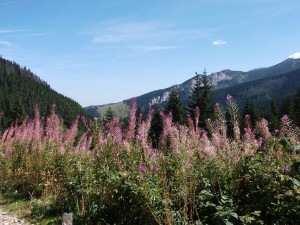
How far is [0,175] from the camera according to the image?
32.9 ft

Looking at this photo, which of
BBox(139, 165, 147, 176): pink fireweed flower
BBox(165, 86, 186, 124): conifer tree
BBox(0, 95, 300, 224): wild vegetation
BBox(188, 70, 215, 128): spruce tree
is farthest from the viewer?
BBox(188, 70, 215, 128): spruce tree

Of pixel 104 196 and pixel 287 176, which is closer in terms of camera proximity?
pixel 287 176

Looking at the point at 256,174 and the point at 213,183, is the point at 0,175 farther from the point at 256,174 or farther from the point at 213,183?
the point at 256,174

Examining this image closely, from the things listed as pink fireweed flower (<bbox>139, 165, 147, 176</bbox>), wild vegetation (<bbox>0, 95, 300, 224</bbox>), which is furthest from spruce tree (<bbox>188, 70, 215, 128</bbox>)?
pink fireweed flower (<bbox>139, 165, 147, 176</bbox>)

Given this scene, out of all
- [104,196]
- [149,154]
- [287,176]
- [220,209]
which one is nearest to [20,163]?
[104,196]

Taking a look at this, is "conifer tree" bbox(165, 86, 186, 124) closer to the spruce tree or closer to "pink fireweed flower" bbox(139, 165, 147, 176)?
the spruce tree

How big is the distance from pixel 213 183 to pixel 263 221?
0.95 m

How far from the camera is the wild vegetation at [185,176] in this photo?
4.11m

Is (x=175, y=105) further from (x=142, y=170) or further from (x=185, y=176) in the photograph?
(x=185, y=176)

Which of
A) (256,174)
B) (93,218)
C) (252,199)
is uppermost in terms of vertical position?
(256,174)

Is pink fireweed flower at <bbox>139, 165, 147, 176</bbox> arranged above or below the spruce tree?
below

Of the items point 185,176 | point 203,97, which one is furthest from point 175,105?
point 185,176

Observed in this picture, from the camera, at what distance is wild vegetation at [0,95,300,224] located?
4105mm

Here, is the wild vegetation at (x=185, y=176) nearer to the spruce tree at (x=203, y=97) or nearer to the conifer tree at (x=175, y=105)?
the conifer tree at (x=175, y=105)
